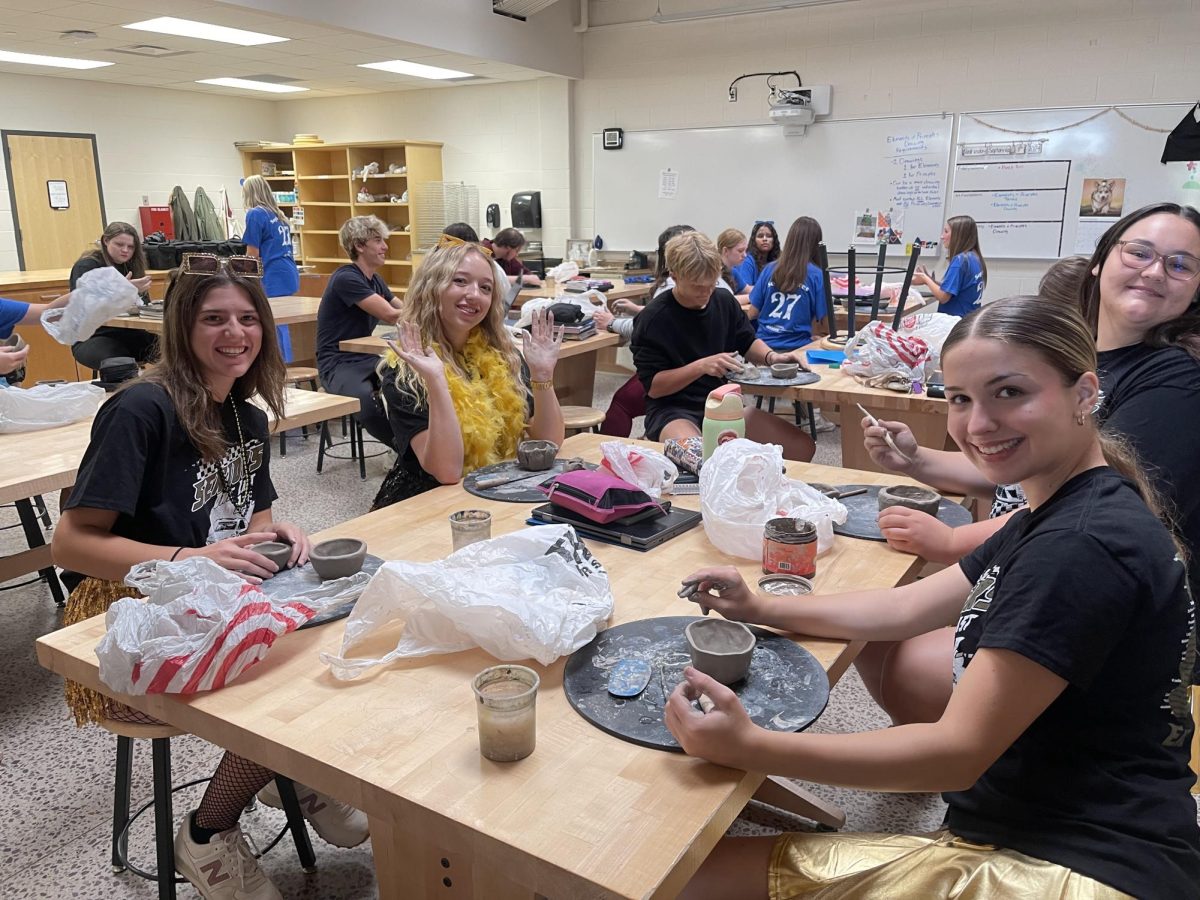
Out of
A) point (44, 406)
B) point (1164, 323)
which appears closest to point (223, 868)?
point (44, 406)

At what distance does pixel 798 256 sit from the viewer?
4.84 metres

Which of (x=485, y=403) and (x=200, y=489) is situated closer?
(x=200, y=489)

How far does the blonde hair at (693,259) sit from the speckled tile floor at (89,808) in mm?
1563

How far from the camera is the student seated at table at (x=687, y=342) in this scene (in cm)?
330

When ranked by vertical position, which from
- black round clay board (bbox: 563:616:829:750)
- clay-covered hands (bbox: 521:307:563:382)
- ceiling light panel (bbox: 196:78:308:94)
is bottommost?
black round clay board (bbox: 563:616:829:750)

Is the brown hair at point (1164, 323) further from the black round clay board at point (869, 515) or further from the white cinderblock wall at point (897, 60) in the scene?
the white cinderblock wall at point (897, 60)

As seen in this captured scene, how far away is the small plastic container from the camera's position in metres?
1.56

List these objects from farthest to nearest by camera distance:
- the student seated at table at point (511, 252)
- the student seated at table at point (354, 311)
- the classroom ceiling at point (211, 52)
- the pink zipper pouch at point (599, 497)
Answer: the student seated at table at point (511, 252)
the classroom ceiling at point (211, 52)
the student seated at table at point (354, 311)
the pink zipper pouch at point (599, 497)

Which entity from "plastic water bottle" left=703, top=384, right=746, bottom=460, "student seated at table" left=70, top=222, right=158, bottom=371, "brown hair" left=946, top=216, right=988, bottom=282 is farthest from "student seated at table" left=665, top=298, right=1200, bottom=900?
"student seated at table" left=70, top=222, right=158, bottom=371

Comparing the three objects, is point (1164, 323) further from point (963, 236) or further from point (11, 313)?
point (11, 313)

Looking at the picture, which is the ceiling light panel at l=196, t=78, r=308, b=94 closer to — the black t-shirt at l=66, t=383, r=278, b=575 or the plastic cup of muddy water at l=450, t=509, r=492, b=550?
the black t-shirt at l=66, t=383, r=278, b=575

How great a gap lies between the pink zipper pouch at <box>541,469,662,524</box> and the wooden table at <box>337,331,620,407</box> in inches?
101

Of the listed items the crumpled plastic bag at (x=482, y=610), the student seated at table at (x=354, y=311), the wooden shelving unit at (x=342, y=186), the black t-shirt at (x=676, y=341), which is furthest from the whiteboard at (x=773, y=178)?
the crumpled plastic bag at (x=482, y=610)

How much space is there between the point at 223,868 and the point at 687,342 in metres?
2.50
